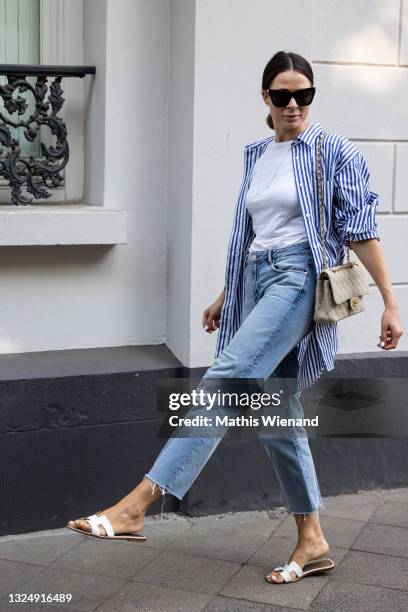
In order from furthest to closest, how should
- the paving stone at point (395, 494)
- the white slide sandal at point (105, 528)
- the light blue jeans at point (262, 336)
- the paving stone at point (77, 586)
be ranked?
1. the paving stone at point (395, 494)
2. the paving stone at point (77, 586)
3. the light blue jeans at point (262, 336)
4. the white slide sandal at point (105, 528)

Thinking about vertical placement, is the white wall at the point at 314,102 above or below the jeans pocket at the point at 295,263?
above

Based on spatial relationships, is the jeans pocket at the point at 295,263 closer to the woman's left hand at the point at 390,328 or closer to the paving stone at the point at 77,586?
the woman's left hand at the point at 390,328

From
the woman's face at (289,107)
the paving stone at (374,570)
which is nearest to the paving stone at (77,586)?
the paving stone at (374,570)

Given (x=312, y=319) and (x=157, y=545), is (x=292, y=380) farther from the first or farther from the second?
(x=157, y=545)

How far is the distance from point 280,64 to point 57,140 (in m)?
1.55

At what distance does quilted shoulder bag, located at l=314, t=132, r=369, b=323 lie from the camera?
393 centimetres

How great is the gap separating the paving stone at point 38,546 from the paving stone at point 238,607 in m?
0.84

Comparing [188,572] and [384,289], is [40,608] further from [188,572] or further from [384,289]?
[384,289]

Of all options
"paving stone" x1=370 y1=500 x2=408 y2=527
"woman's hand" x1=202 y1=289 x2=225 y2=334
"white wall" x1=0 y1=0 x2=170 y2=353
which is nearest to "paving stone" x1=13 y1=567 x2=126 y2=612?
"woman's hand" x1=202 y1=289 x2=225 y2=334

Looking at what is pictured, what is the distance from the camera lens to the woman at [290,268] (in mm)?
3914

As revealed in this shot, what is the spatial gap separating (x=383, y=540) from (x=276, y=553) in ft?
1.70

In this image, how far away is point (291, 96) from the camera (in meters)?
3.98

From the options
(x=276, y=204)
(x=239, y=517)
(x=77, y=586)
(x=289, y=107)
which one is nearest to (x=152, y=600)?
(x=77, y=586)

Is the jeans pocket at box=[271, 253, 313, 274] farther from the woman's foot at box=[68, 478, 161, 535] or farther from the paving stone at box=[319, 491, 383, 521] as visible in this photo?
the paving stone at box=[319, 491, 383, 521]
